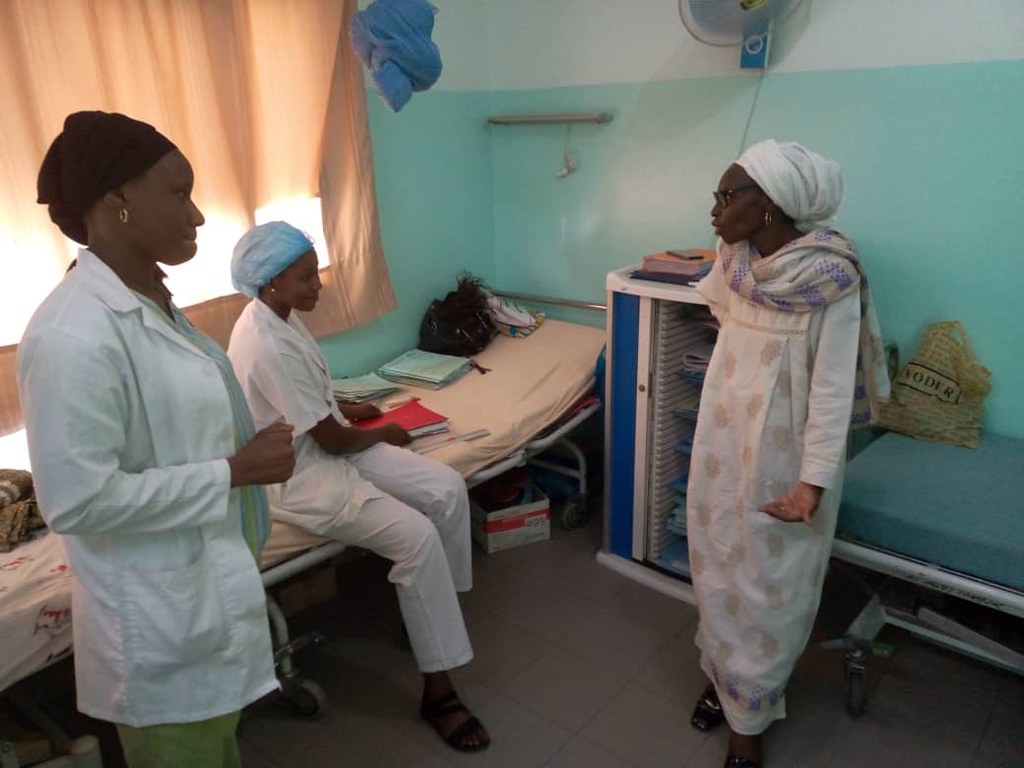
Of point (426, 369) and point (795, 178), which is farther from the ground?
point (795, 178)

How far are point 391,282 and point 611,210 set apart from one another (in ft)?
3.16

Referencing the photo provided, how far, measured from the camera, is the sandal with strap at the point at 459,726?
2.07 metres

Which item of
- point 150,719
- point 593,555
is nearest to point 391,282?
point 593,555

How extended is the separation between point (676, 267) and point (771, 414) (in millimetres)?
814

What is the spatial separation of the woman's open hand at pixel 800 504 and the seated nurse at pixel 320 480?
916 mm

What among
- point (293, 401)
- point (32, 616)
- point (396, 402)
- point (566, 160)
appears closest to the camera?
point (32, 616)

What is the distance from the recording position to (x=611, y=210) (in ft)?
10.6

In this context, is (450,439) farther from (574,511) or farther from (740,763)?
(740,763)

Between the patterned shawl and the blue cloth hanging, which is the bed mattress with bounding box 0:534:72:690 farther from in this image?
the patterned shawl

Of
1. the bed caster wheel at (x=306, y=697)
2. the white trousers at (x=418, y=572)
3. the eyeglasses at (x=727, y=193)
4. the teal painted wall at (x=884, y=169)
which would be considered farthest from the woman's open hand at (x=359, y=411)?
the eyeglasses at (x=727, y=193)

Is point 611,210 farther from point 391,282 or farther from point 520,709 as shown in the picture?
point 520,709

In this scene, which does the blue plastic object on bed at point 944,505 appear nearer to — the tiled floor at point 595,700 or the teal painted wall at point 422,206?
the tiled floor at point 595,700

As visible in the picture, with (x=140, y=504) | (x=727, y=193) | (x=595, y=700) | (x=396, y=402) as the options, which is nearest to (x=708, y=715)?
(x=595, y=700)

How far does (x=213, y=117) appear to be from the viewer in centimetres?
243
